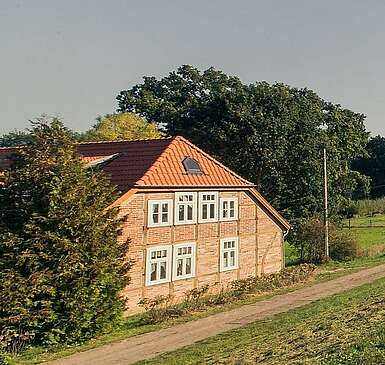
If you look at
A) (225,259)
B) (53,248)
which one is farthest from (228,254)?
(53,248)

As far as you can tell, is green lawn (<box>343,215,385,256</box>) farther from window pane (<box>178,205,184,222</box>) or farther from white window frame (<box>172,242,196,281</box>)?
window pane (<box>178,205,184,222</box>)

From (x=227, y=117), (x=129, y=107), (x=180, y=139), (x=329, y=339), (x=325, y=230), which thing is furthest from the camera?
(x=129, y=107)

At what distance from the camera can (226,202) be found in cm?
3309

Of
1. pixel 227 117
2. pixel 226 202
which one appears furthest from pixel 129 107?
pixel 226 202

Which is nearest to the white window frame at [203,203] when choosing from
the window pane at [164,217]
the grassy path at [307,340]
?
the window pane at [164,217]

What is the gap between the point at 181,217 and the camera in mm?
30000

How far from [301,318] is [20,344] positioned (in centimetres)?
985

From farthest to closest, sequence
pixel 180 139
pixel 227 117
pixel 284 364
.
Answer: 1. pixel 227 117
2. pixel 180 139
3. pixel 284 364

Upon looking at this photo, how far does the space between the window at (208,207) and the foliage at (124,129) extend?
27501 millimetres

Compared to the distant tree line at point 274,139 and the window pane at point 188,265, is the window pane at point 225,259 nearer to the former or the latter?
the window pane at point 188,265

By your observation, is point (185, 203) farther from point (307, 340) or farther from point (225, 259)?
point (307, 340)

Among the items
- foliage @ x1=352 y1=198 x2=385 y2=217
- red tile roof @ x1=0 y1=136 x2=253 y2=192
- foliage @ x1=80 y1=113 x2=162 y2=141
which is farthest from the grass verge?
foliage @ x1=352 y1=198 x2=385 y2=217

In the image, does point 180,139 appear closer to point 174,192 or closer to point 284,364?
point 174,192

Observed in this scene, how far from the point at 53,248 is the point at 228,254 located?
15.2 metres
